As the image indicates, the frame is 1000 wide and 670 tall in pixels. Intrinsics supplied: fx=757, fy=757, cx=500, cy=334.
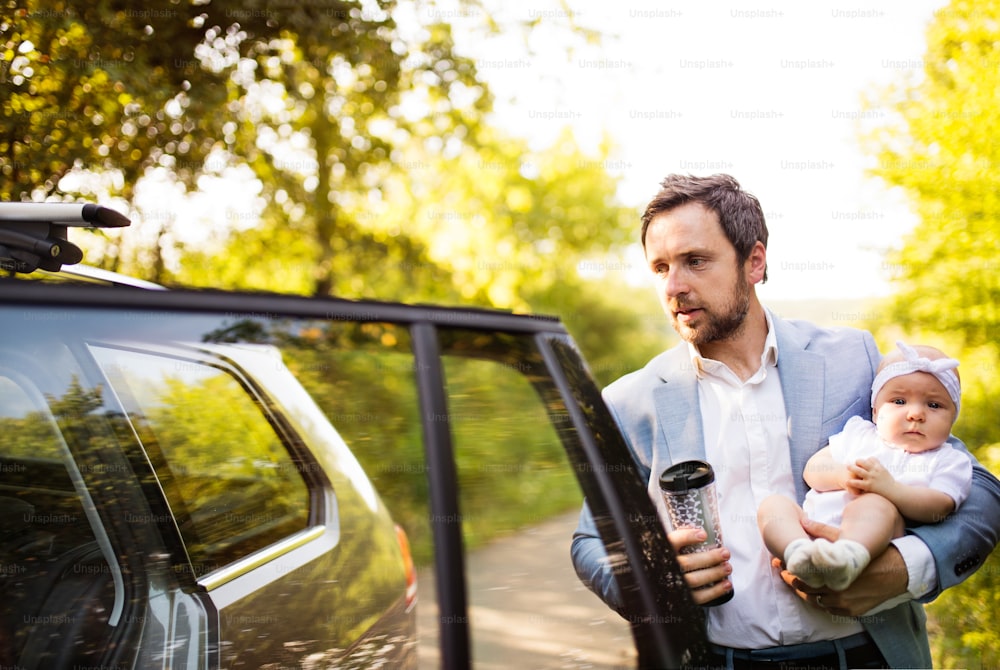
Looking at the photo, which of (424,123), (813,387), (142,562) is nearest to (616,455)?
(813,387)

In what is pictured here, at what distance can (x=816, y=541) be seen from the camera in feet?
5.97

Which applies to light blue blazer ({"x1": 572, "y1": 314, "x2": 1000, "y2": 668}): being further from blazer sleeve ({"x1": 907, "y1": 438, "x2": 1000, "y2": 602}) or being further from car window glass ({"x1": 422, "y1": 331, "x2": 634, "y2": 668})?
car window glass ({"x1": 422, "y1": 331, "x2": 634, "y2": 668})

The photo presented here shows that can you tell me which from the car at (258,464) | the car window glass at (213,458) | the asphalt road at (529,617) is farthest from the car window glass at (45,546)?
the asphalt road at (529,617)

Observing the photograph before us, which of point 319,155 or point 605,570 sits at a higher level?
point 319,155

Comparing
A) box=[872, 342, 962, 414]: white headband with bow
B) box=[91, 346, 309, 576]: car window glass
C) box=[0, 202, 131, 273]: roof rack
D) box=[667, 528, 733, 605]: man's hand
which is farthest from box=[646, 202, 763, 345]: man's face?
box=[0, 202, 131, 273]: roof rack

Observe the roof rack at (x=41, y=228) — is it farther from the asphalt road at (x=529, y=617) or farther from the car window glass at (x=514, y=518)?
the asphalt road at (x=529, y=617)

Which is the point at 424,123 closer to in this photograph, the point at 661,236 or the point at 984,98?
the point at 984,98

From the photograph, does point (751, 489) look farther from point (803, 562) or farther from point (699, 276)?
point (699, 276)

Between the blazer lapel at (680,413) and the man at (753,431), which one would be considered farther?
the blazer lapel at (680,413)

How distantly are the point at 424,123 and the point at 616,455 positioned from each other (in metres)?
7.10

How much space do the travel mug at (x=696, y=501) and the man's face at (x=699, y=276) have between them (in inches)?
20.4

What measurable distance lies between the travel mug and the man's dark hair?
771 mm

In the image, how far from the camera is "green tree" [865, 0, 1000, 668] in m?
4.35

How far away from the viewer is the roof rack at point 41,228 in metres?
1.51
